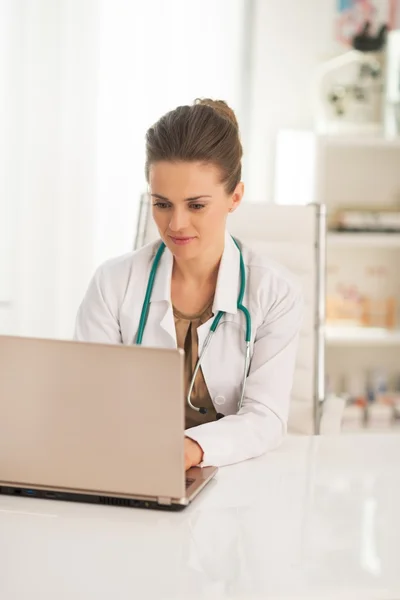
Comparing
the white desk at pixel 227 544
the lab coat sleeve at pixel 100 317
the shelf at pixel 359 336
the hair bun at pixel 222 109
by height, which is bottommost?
the shelf at pixel 359 336

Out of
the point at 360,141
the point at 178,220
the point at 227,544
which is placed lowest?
the point at 227,544

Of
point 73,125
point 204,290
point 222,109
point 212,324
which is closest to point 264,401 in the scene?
point 212,324

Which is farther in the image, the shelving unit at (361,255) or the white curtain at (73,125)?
the shelving unit at (361,255)

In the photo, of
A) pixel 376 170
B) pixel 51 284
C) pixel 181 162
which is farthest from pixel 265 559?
pixel 376 170

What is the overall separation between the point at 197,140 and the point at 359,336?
6.01ft

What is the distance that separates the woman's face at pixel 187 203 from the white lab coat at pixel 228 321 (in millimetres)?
102

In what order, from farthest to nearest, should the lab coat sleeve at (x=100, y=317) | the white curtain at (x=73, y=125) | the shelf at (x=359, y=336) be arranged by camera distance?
1. the shelf at (x=359, y=336)
2. the white curtain at (x=73, y=125)
3. the lab coat sleeve at (x=100, y=317)

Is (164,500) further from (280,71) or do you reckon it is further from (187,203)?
(280,71)

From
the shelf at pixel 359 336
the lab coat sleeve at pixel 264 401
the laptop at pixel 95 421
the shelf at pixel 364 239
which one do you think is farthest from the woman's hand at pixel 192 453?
the shelf at pixel 364 239

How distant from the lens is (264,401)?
149 cm

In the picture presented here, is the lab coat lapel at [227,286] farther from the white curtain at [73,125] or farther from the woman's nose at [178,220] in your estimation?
the white curtain at [73,125]

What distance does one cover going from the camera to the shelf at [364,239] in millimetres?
3266

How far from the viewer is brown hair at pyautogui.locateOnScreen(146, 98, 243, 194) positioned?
5.08 feet

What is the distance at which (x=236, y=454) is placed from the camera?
1319 mm
